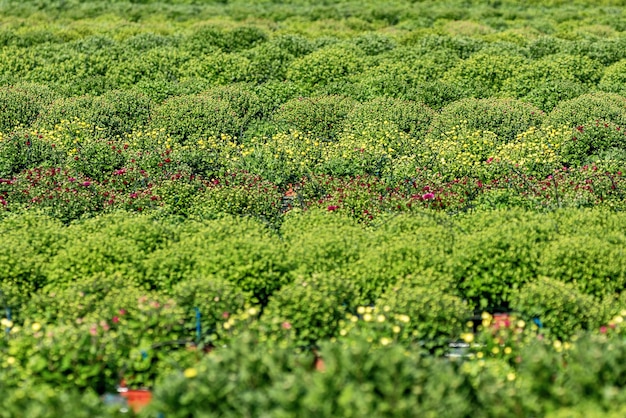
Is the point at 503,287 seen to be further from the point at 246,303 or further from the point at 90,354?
the point at 90,354

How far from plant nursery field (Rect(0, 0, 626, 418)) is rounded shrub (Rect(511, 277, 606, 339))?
0.09ft

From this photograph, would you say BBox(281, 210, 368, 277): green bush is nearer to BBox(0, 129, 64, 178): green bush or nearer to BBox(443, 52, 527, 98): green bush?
BBox(0, 129, 64, 178): green bush

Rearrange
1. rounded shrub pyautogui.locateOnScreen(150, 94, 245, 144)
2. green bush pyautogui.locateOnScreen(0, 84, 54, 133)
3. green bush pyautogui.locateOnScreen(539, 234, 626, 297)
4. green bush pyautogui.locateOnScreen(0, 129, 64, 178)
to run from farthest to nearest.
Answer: green bush pyautogui.locateOnScreen(0, 84, 54, 133) → rounded shrub pyautogui.locateOnScreen(150, 94, 245, 144) → green bush pyautogui.locateOnScreen(0, 129, 64, 178) → green bush pyautogui.locateOnScreen(539, 234, 626, 297)

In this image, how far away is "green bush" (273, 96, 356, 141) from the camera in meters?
17.2

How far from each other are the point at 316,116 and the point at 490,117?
3.67m

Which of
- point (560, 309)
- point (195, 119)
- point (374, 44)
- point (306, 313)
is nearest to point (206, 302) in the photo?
point (306, 313)

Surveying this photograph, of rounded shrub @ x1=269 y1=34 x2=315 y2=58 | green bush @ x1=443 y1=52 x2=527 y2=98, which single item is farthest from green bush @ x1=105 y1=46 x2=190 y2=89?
green bush @ x1=443 y1=52 x2=527 y2=98

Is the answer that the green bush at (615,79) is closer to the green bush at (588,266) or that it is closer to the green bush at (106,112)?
the green bush at (588,266)

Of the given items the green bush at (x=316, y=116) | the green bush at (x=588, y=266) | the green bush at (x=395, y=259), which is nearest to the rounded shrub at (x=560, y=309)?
the green bush at (x=588, y=266)

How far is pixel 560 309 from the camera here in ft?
32.1

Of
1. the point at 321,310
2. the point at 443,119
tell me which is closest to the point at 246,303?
the point at 321,310

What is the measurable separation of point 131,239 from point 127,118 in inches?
267

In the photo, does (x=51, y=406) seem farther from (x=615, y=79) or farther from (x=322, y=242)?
(x=615, y=79)

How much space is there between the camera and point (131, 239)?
38.4ft
